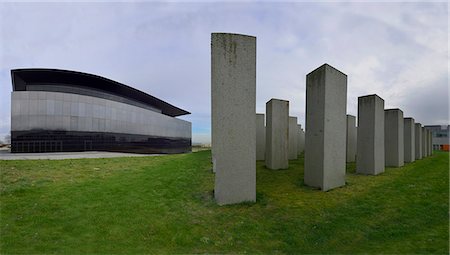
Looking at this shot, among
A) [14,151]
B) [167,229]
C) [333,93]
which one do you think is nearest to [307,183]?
[333,93]

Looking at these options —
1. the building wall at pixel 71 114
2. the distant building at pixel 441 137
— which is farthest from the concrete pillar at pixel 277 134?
the distant building at pixel 441 137

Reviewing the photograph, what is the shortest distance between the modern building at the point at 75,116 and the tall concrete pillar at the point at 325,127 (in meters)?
23.0

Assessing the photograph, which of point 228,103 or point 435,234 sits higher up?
point 228,103

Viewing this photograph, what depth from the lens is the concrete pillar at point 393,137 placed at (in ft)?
55.0

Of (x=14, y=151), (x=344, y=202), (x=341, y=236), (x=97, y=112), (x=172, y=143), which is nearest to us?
(x=341, y=236)

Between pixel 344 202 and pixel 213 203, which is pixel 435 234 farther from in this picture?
pixel 213 203

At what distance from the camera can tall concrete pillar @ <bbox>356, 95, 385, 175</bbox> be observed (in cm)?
1387

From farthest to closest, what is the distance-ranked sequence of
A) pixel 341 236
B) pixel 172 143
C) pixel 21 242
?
pixel 172 143, pixel 341 236, pixel 21 242

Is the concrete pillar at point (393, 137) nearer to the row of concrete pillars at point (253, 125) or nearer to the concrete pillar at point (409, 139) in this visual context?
the row of concrete pillars at point (253, 125)

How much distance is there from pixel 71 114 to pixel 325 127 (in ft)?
78.3

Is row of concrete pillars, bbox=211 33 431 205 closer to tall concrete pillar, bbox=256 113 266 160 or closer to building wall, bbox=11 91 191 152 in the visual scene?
tall concrete pillar, bbox=256 113 266 160

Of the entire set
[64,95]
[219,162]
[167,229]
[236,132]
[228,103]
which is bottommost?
[167,229]

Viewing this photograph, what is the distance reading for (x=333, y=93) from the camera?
11023mm

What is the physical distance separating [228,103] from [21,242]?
659 cm
